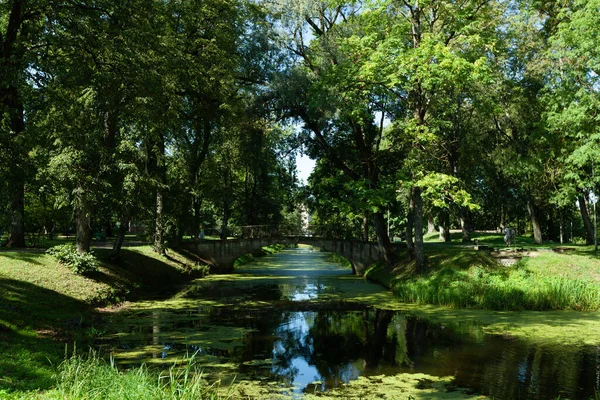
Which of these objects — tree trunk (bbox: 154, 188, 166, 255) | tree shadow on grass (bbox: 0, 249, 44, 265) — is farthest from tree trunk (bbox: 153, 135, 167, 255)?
tree shadow on grass (bbox: 0, 249, 44, 265)

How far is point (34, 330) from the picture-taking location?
14.2 metres

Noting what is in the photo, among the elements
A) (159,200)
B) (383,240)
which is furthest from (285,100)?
(383,240)

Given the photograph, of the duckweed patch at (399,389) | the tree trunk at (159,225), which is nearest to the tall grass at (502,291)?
the duckweed patch at (399,389)

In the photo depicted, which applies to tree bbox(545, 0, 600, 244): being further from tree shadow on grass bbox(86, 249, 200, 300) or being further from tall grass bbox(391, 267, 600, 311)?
tree shadow on grass bbox(86, 249, 200, 300)

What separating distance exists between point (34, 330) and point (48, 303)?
3396mm

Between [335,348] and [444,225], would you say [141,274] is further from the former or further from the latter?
[444,225]

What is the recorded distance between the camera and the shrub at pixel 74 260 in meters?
21.8

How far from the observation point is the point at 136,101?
65.6 ft

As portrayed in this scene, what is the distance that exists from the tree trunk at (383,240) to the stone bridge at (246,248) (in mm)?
3699

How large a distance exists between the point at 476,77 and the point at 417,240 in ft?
29.7

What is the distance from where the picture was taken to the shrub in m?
21.8

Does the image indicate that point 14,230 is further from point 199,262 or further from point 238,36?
point 238,36

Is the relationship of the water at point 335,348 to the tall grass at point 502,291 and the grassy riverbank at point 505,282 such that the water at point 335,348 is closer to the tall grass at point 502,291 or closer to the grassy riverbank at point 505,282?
the tall grass at point 502,291

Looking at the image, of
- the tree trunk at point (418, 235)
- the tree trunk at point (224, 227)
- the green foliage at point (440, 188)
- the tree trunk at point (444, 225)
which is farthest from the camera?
the tree trunk at point (444, 225)
